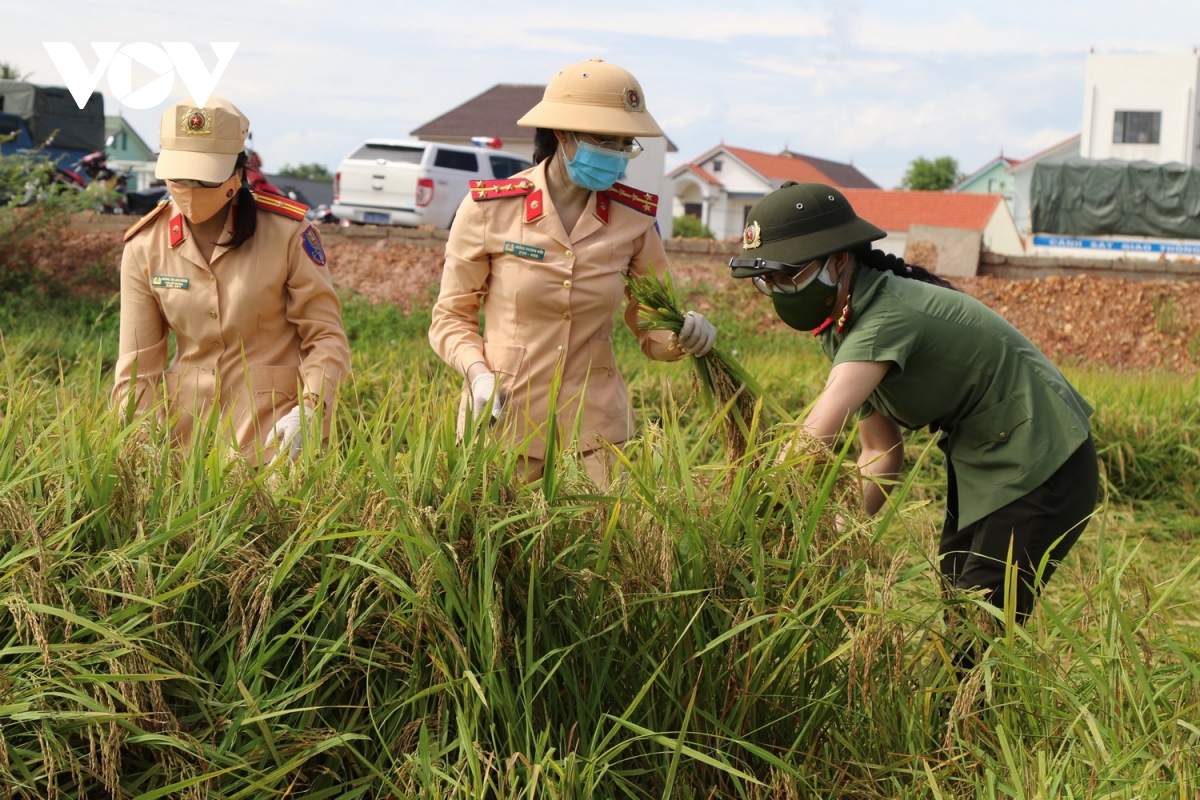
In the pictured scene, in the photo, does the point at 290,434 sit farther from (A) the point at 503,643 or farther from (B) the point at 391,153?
(B) the point at 391,153

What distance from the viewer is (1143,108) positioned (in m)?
36.1

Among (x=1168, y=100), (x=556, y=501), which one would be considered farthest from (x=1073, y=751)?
(x=1168, y=100)

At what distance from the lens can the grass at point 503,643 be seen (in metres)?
1.76

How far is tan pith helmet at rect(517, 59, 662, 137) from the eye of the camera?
108 inches

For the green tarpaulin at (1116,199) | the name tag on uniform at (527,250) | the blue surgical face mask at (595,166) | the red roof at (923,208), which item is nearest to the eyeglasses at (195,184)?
the name tag on uniform at (527,250)

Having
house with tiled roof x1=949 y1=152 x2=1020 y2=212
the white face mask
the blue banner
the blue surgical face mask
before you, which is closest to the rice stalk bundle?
the blue surgical face mask

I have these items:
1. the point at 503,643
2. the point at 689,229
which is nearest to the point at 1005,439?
the point at 503,643

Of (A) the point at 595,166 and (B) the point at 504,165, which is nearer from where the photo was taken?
(A) the point at 595,166

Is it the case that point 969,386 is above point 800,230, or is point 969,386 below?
below

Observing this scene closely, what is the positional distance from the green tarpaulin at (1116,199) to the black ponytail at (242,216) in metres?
27.1

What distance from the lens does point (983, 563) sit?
2645mm

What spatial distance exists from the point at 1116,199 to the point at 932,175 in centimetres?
4290

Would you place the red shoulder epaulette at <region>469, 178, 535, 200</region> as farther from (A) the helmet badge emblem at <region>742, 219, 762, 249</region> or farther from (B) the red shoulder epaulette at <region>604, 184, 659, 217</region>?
(A) the helmet badge emblem at <region>742, 219, 762, 249</region>

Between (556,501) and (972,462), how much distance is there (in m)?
1.11
